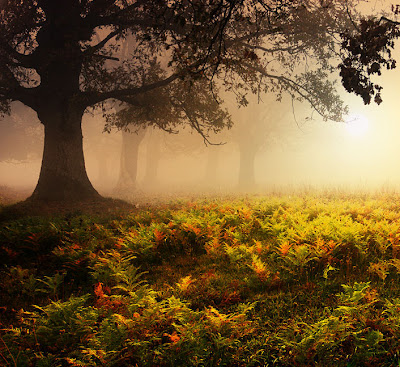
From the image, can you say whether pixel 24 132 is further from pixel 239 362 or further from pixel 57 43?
pixel 239 362

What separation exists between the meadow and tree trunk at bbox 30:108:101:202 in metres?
5.84

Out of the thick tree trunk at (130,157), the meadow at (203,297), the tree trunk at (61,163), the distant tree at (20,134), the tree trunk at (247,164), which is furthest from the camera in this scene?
the distant tree at (20,134)

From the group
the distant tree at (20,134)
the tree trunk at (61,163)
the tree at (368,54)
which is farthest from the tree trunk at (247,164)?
the tree at (368,54)

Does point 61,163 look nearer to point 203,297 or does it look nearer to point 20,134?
point 203,297

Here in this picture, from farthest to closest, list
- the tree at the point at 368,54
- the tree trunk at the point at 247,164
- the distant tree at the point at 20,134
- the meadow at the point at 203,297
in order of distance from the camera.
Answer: the distant tree at the point at 20,134 → the tree trunk at the point at 247,164 → the tree at the point at 368,54 → the meadow at the point at 203,297

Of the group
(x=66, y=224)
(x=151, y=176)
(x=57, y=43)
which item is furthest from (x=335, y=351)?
(x=151, y=176)

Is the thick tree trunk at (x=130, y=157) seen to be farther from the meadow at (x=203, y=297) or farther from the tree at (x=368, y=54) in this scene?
the tree at (x=368, y=54)

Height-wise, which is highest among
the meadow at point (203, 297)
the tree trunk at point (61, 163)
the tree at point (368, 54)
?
the tree at point (368, 54)

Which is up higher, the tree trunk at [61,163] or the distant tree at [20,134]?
the distant tree at [20,134]

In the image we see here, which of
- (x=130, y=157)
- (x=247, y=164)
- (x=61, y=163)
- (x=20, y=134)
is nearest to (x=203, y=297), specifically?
(x=61, y=163)

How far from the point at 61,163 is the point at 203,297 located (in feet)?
36.7

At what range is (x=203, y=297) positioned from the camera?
4254 mm

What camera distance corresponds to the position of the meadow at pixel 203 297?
9.91 ft

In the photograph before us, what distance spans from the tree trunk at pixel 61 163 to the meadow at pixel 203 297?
5837 millimetres
